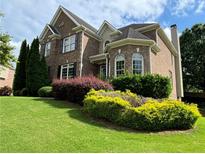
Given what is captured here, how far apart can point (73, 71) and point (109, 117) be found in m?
12.1

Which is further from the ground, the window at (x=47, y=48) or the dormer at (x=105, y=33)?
the dormer at (x=105, y=33)

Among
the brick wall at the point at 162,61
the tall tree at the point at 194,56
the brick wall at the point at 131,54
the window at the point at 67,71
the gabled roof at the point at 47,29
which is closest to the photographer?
the brick wall at the point at 131,54

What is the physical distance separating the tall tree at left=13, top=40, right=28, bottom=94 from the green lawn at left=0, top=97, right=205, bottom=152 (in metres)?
13.7

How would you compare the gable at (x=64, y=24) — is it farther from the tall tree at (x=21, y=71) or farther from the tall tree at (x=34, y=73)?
the tall tree at (x=21, y=71)

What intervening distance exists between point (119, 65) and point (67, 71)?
6.56 m

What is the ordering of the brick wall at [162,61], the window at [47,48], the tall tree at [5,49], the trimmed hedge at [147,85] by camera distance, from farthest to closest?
the window at [47,48] < the brick wall at [162,61] < the tall tree at [5,49] < the trimmed hedge at [147,85]

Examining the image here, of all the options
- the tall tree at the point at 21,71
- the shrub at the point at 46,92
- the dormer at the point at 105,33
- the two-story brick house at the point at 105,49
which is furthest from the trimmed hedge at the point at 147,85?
the tall tree at the point at 21,71

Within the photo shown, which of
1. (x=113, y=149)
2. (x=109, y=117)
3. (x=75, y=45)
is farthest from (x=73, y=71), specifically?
(x=113, y=149)

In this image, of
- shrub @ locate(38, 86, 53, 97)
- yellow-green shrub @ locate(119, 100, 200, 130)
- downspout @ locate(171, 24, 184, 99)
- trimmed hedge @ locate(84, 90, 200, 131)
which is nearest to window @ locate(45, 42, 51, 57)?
shrub @ locate(38, 86, 53, 97)

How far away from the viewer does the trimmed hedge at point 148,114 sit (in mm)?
8180

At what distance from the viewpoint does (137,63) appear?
54.5 feet

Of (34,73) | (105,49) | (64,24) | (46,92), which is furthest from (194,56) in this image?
(46,92)

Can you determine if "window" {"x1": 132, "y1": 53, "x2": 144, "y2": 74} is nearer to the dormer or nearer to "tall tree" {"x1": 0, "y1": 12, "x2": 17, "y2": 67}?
the dormer

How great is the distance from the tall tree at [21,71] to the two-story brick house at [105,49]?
83.2 inches
